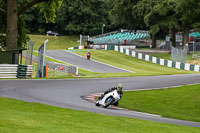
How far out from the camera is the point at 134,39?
78.6 m

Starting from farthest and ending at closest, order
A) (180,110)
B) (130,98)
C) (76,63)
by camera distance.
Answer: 1. (76,63)
2. (130,98)
3. (180,110)

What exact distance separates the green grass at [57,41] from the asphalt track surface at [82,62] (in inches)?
981

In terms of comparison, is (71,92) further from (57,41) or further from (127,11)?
(57,41)

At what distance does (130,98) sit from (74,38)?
71.0m

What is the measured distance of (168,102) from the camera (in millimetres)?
20438

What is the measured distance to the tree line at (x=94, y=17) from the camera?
33559 mm

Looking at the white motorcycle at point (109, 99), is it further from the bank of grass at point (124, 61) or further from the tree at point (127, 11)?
the tree at point (127, 11)

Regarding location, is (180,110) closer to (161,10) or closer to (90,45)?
(161,10)

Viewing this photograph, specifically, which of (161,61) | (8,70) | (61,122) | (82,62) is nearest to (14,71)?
(8,70)

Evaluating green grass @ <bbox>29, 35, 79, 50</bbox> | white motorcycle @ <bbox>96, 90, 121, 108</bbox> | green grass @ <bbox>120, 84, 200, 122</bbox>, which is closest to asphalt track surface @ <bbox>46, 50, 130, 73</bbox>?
green grass @ <bbox>120, 84, 200, 122</bbox>

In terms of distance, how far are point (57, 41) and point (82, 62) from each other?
122 ft

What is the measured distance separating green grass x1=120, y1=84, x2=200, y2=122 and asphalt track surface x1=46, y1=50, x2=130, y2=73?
815 inches

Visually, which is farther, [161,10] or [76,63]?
[161,10]

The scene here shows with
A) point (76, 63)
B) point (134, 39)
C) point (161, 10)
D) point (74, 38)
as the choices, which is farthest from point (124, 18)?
point (76, 63)
